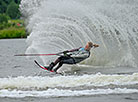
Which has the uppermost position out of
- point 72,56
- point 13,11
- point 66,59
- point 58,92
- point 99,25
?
point 13,11

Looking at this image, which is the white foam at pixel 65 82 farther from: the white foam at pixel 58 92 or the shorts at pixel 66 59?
the shorts at pixel 66 59

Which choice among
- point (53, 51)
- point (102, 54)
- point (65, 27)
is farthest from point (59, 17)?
point (102, 54)

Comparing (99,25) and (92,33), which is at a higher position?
(99,25)

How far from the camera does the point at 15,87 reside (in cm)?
1167

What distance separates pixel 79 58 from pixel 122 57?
12.5 ft

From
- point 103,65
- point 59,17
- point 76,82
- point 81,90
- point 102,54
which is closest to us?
point 81,90

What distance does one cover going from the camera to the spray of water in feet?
61.5

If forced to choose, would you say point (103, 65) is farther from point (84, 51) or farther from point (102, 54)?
point (84, 51)

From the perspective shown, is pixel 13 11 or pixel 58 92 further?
pixel 13 11

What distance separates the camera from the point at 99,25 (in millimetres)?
19844

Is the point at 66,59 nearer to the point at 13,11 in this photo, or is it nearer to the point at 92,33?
the point at 92,33

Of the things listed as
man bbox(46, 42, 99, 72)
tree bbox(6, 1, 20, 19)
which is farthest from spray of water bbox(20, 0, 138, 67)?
tree bbox(6, 1, 20, 19)

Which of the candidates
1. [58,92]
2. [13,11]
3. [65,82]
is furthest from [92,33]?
[13,11]

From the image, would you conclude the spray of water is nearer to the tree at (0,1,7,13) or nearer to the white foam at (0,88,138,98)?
the white foam at (0,88,138,98)
